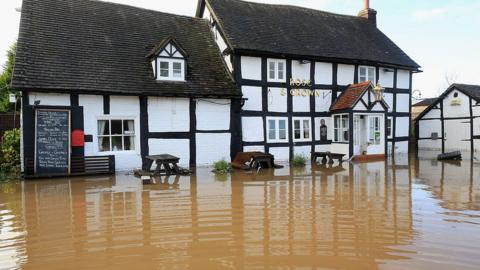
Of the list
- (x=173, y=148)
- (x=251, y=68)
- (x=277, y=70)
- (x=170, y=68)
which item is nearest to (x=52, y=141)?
(x=173, y=148)

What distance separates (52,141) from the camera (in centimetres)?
1315

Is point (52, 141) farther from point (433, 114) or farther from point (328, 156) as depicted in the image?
point (433, 114)

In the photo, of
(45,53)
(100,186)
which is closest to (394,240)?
(100,186)

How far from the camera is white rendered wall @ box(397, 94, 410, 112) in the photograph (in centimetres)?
2138

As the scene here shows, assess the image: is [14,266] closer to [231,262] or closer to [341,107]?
[231,262]

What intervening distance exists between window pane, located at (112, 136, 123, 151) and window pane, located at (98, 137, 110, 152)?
0.57 feet

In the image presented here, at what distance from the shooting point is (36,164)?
12.9m

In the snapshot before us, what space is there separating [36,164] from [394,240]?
1080 centimetres

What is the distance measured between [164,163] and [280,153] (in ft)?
19.3

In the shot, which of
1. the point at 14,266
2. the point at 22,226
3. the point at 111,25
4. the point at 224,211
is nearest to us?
the point at 14,266

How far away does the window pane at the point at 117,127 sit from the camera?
1444 centimetres

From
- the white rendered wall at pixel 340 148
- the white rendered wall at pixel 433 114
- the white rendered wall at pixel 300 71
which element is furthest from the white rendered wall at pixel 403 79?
the white rendered wall at pixel 300 71

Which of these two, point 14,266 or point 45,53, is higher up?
point 45,53

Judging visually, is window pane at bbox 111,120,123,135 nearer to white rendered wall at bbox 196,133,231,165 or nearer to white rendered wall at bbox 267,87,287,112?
white rendered wall at bbox 196,133,231,165
